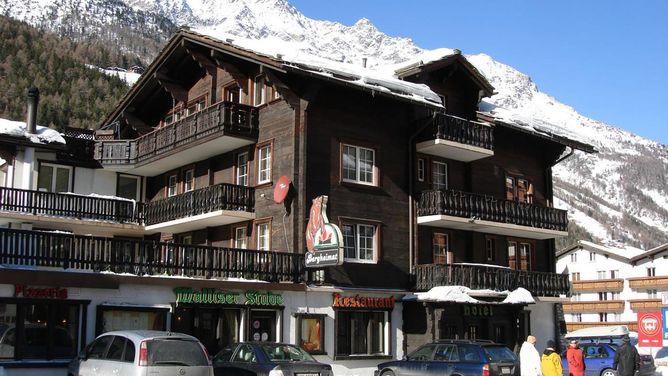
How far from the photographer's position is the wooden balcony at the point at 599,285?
8438 centimetres

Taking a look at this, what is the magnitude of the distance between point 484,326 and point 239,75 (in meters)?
13.8

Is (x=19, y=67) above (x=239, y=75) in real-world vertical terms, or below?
above

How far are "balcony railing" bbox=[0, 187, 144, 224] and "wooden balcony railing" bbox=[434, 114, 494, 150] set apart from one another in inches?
540

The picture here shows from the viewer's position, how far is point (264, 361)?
2061 centimetres

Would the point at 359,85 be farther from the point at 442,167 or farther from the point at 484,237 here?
A: the point at 484,237

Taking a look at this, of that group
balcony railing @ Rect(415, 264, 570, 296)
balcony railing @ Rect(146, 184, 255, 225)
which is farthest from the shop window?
balcony railing @ Rect(415, 264, 570, 296)

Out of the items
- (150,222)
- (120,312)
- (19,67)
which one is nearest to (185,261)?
(120,312)

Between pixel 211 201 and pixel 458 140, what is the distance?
1010 cm

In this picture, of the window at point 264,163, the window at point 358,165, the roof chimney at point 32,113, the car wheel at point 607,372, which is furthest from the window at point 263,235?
the car wheel at point 607,372

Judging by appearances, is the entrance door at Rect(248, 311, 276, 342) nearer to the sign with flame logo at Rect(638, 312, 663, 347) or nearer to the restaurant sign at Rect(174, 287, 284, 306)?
the restaurant sign at Rect(174, 287, 284, 306)

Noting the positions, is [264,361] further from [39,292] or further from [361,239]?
[361,239]

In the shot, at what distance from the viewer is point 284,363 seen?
20.6 m

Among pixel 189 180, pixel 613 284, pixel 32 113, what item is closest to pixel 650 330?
pixel 189 180

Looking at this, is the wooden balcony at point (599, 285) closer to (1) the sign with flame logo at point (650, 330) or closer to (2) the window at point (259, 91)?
(2) the window at point (259, 91)
